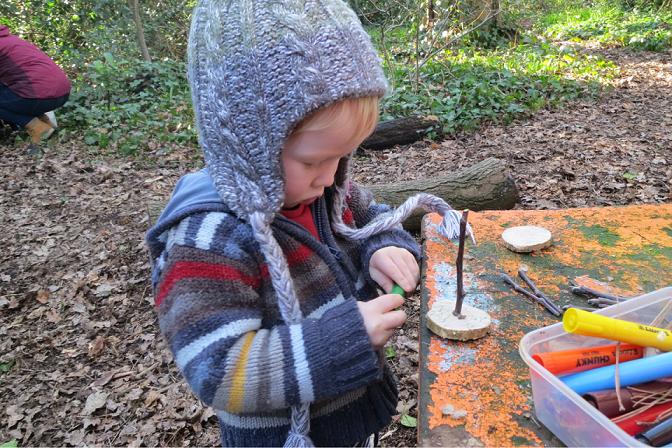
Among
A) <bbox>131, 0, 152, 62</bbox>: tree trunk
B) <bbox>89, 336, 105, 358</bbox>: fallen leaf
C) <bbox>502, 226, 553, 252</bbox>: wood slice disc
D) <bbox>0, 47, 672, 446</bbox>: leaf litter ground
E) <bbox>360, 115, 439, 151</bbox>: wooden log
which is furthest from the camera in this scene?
<bbox>131, 0, 152, 62</bbox>: tree trunk

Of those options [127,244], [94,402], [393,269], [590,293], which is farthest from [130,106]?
[590,293]

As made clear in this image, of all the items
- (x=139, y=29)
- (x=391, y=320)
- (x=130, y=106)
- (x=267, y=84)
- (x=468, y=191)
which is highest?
(x=139, y=29)

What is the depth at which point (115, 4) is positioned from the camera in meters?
8.02

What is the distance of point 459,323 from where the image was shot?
1.18m

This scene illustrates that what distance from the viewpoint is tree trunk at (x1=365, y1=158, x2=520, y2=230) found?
3.25m

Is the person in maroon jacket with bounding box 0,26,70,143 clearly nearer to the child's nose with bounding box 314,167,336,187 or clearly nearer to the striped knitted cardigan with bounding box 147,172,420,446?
the striped knitted cardigan with bounding box 147,172,420,446

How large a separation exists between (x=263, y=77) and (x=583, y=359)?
889mm

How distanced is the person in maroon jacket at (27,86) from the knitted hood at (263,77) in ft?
18.6

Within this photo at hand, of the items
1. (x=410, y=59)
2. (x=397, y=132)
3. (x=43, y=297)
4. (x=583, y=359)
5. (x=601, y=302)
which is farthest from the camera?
(x=410, y=59)

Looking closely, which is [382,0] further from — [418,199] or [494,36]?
[418,199]

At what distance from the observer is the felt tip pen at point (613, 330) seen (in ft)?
2.68

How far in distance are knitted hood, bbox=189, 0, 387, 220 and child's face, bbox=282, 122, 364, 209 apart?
4 cm

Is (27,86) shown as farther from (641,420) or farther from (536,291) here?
(641,420)

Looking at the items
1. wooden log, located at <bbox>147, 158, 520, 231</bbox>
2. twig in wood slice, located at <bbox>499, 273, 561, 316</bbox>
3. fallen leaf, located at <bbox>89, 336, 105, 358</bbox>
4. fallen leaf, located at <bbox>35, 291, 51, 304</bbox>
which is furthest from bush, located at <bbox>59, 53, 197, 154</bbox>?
twig in wood slice, located at <bbox>499, 273, 561, 316</bbox>
